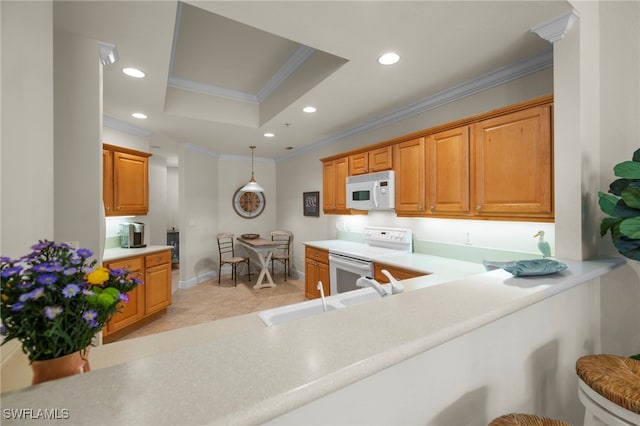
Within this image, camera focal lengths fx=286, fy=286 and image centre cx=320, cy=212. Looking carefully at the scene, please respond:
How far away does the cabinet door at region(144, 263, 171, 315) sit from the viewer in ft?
11.5

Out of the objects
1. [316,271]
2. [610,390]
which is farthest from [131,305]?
[610,390]

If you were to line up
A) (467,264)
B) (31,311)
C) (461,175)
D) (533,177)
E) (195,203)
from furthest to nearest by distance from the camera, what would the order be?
1. (195,203)
2. (467,264)
3. (461,175)
4. (533,177)
5. (31,311)

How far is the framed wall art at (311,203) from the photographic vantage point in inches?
203

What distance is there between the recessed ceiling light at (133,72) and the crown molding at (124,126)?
1.46 m

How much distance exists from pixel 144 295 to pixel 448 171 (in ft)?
12.0

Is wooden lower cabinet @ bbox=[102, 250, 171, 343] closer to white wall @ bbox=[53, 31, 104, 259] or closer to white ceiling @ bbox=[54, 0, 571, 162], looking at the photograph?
white wall @ bbox=[53, 31, 104, 259]

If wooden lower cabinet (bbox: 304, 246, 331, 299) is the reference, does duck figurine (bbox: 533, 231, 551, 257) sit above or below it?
above

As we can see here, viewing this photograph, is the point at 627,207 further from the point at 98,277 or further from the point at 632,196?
the point at 98,277

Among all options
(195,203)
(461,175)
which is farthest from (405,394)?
(195,203)

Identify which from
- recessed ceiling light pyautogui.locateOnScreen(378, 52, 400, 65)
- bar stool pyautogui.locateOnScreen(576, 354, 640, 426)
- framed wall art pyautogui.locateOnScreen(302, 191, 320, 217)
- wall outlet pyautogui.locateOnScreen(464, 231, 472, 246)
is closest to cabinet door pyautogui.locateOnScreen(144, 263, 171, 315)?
framed wall art pyautogui.locateOnScreen(302, 191, 320, 217)

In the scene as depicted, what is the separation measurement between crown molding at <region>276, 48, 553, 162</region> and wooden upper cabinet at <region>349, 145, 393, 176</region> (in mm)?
515

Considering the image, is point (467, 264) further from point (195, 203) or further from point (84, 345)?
point (195, 203)

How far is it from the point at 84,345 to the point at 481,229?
9.52 ft

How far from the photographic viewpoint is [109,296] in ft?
1.93
